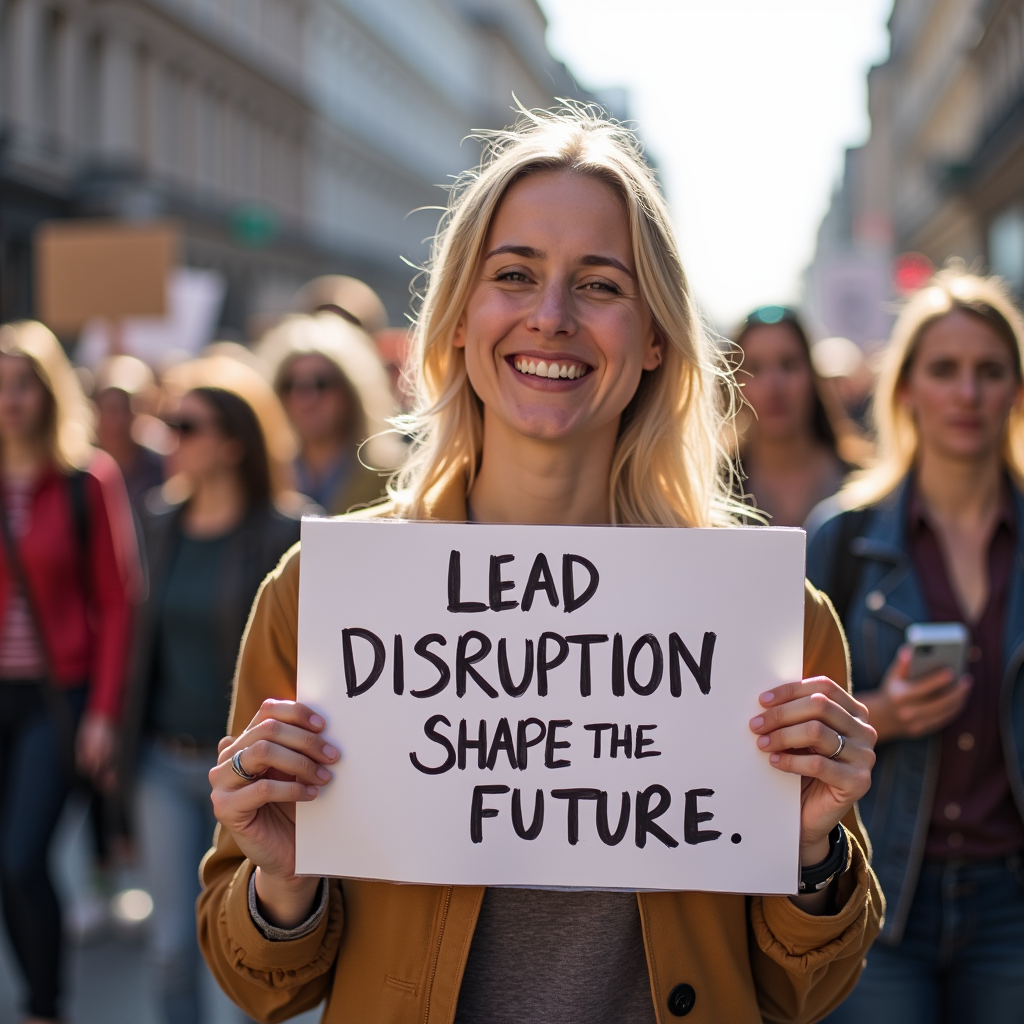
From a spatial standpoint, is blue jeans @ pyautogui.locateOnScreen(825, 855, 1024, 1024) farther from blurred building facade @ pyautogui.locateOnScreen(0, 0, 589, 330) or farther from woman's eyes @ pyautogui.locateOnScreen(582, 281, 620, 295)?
blurred building facade @ pyautogui.locateOnScreen(0, 0, 589, 330)

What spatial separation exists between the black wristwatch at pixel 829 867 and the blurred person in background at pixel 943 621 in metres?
0.85

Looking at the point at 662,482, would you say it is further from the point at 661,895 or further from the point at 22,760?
the point at 22,760

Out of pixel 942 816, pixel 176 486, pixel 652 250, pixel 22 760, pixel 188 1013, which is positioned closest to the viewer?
pixel 652 250

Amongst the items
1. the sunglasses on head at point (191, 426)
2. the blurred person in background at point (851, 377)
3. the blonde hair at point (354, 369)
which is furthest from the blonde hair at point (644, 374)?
the blurred person in background at point (851, 377)

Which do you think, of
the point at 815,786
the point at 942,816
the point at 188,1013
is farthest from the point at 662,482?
the point at 188,1013

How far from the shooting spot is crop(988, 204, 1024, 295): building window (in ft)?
99.2

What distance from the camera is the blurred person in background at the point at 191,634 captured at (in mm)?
3760

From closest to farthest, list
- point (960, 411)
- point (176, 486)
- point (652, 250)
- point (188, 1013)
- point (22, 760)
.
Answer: point (652, 250)
point (960, 411)
point (188, 1013)
point (22, 760)
point (176, 486)

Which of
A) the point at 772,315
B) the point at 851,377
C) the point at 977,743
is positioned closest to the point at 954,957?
the point at 977,743

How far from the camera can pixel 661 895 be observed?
72.5 inches

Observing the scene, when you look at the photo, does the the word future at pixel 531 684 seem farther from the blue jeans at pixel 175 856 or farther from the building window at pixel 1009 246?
the building window at pixel 1009 246

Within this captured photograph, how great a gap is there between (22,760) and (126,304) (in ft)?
16.7

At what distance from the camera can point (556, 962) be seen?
1826 mm

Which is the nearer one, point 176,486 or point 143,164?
point 176,486
